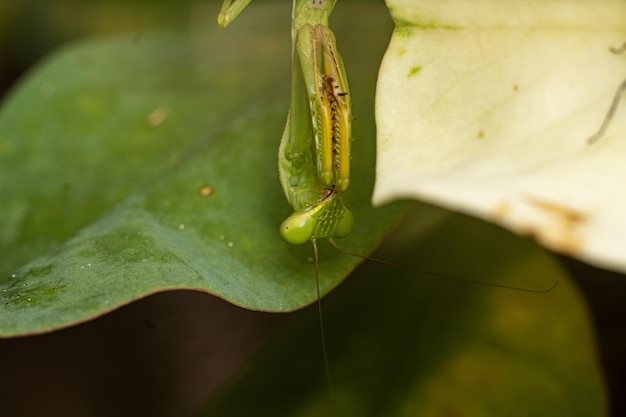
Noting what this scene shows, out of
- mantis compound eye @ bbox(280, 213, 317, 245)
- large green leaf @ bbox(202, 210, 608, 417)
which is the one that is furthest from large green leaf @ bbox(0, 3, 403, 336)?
large green leaf @ bbox(202, 210, 608, 417)

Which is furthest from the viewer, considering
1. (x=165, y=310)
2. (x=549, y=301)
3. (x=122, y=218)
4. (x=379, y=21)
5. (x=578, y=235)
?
(x=165, y=310)

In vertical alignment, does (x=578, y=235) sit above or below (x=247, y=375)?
above

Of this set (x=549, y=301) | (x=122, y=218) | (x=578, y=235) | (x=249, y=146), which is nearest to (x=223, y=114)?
(x=249, y=146)

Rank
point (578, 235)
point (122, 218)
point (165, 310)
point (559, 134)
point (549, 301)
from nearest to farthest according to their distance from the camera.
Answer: point (578, 235) → point (559, 134) → point (122, 218) → point (549, 301) → point (165, 310)

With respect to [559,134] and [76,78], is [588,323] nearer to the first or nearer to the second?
[559,134]

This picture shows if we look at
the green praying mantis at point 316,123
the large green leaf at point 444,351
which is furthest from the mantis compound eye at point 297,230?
the large green leaf at point 444,351

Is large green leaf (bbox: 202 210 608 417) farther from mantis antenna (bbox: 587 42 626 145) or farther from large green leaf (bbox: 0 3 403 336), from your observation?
mantis antenna (bbox: 587 42 626 145)
